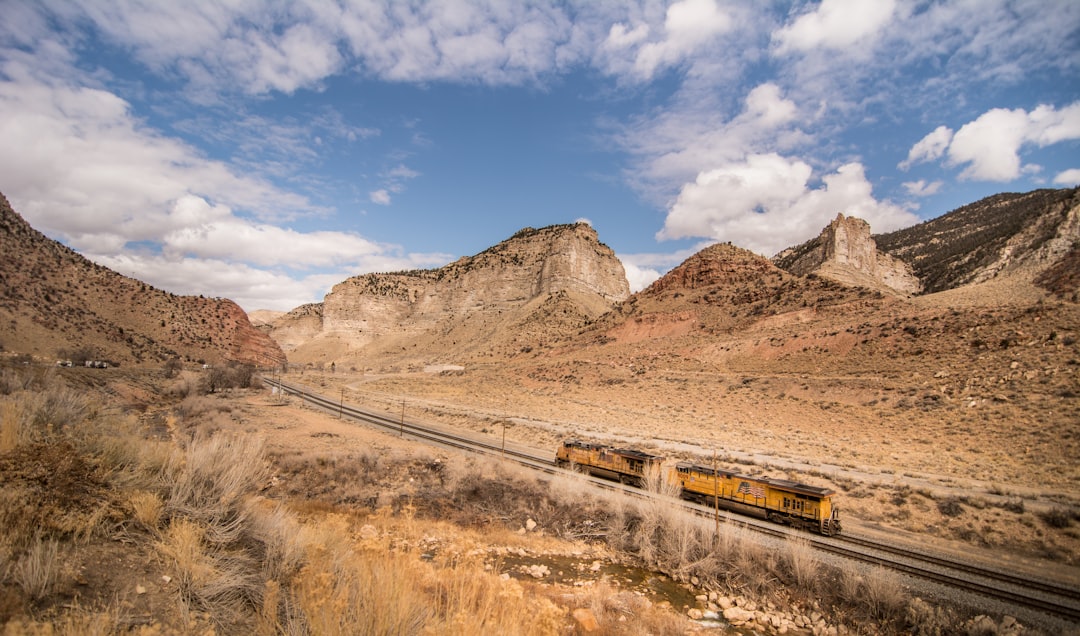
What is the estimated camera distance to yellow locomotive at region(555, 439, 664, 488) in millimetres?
17984

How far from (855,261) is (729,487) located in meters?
86.4

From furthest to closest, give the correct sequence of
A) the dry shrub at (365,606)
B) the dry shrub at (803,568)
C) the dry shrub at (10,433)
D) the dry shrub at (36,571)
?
the dry shrub at (803,568)
the dry shrub at (10,433)
the dry shrub at (365,606)
the dry shrub at (36,571)

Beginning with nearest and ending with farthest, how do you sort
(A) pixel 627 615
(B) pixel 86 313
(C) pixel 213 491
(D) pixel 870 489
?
1. (C) pixel 213 491
2. (A) pixel 627 615
3. (D) pixel 870 489
4. (B) pixel 86 313

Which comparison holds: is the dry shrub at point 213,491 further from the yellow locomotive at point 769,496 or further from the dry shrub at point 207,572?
the yellow locomotive at point 769,496

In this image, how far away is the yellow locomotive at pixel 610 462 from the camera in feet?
59.0

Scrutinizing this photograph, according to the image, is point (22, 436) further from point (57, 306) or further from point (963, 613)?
point (57, 306)

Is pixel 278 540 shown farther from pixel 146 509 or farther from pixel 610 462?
pixel 610 462

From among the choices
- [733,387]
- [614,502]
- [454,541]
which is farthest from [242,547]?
[733,387]

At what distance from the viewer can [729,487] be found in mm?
15945

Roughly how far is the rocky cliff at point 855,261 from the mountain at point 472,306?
4378cm

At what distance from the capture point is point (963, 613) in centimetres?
903

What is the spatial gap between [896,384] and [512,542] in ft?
111

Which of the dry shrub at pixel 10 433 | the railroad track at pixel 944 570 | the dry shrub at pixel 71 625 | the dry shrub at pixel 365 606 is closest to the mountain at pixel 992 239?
the railroad track at pixel 944 570

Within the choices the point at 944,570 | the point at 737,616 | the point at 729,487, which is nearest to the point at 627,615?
the point at 737,616
